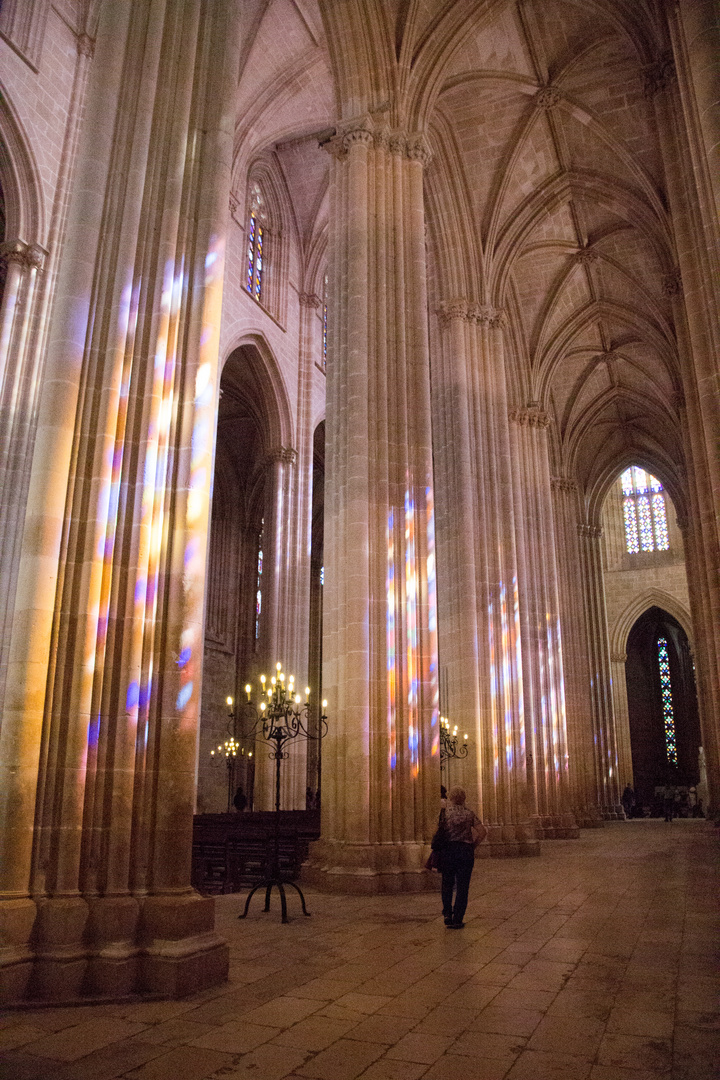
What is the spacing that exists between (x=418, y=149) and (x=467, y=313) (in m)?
6.19

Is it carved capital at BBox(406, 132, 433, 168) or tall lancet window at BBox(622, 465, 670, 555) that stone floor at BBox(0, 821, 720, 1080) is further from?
tall lancet window at BBox(622, 465, 670, 555)

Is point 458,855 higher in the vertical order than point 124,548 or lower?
lower

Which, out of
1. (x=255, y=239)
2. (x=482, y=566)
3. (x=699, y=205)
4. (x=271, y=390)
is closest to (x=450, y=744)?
(x=482, y=566)

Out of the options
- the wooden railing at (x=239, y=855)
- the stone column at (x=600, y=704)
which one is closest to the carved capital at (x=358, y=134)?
the wooden railing at (x=239, y=855)

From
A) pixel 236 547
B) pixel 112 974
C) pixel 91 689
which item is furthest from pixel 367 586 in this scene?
pixel 236 547

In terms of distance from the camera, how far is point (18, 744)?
19.0 feet

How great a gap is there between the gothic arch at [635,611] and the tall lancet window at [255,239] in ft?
96.3

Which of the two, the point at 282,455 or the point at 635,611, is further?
the point at 635,611

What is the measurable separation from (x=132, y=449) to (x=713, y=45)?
25.1 ft

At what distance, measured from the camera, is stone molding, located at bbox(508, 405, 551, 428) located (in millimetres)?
26234

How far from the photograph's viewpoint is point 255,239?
23766mm

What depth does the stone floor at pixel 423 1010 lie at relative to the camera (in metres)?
4.04

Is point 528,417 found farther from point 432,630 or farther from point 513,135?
point 432,630

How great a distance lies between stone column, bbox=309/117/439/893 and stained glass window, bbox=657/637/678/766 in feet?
127
